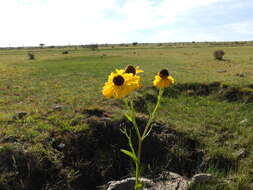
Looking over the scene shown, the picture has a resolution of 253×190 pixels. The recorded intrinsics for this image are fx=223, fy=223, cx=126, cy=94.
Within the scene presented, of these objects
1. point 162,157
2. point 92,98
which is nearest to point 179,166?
point 162,157

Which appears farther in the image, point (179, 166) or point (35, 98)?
point (35, 98)

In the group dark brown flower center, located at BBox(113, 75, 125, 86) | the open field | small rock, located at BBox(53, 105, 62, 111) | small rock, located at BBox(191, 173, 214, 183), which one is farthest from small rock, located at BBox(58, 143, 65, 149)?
dark brown flower center, located at BBox(113, 75, 125, 86)

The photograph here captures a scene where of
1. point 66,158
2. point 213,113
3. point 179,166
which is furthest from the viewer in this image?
point 213,113

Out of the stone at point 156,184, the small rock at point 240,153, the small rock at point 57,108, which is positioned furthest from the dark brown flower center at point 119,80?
the small rock at point 57,108

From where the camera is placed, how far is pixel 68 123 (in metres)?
4.93

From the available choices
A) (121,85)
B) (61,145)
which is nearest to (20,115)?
(61,145)

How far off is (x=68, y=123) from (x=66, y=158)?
101 centimetres

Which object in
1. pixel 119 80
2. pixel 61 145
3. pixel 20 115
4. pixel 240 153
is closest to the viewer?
pixel 119 80

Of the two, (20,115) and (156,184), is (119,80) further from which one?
(20,115)

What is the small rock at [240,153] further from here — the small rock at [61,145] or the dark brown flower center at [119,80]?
the dark brown flower center at [119,80]

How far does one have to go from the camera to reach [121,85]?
2.07m

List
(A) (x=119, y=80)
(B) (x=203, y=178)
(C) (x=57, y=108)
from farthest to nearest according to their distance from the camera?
(C) (x=57, y=108) < (B) (x=203, y=178) < (A) (x=119, y=80)

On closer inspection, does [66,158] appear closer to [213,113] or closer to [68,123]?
[68,123]

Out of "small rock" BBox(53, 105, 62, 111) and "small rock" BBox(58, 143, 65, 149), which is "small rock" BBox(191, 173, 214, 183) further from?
"small rock" BBox(53, 105, 62, 111)
